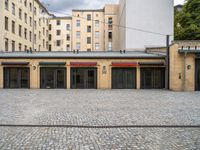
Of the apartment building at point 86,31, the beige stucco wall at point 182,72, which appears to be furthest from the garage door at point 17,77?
the apartment building at point 86,31

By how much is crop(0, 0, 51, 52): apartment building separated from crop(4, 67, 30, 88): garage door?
7.65 metres

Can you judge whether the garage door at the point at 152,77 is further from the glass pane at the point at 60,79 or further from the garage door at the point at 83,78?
the glass pane at the point at 60,79

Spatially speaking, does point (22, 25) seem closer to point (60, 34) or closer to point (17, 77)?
point (17, 77)

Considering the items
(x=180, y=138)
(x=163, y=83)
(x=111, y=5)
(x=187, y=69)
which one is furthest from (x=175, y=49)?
(x=111, y=5)

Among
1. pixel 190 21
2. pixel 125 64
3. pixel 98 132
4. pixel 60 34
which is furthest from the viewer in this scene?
pixel 60 34

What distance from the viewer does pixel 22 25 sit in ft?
123

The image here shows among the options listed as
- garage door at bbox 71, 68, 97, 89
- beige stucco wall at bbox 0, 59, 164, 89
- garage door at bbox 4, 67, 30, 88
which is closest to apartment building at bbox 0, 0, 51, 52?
garage door at bbox 4, 67, 30, 88

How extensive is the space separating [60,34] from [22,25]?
1015 inches

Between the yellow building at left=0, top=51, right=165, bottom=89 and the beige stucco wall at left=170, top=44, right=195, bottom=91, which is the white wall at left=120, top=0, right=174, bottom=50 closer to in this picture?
the yellow building at left=0, top=51, right=165, bottom=89

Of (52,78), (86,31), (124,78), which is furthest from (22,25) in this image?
(86,31)

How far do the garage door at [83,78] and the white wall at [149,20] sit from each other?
10726 mm

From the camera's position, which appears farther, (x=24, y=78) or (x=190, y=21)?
(x=190, y=21)

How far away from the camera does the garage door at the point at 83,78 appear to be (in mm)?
23688

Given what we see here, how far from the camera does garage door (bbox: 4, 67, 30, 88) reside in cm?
2355
